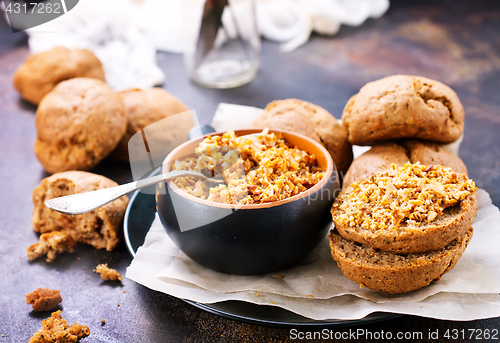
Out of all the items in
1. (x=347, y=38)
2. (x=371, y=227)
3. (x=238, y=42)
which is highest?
(x=371, y=227)

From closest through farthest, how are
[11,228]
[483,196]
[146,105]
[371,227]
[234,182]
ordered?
1. [371,227]
2. [234,182]
3. [483,196]
4. [11,228]
5. [146,105]

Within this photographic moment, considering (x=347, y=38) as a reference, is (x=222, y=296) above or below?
above

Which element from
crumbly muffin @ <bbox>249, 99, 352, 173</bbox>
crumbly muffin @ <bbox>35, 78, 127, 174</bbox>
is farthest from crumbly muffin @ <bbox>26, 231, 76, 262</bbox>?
crumbly muffin @ <bbox>249, 99, 352, 173</bbox>

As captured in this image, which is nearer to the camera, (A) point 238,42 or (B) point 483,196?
(B) point 483,196

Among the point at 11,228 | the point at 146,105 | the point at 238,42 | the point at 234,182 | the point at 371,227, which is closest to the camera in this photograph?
the point at 371,227

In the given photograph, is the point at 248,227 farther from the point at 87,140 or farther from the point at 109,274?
the point at 87,140

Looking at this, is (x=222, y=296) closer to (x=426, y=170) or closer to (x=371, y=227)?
(x=371, y=227)

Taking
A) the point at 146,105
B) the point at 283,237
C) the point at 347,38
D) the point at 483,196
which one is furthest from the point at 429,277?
→ the point at 347,38
